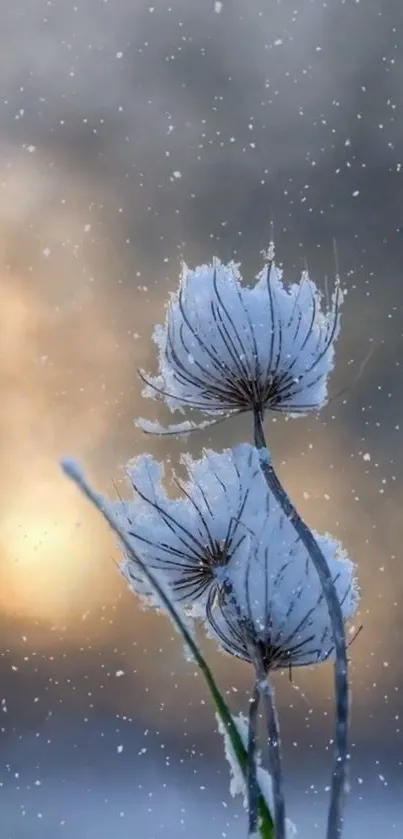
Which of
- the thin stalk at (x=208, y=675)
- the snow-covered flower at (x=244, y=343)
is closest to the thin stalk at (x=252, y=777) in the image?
the thin stalk at (x=208, y=675)

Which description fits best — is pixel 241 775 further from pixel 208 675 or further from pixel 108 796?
pixel 108 796

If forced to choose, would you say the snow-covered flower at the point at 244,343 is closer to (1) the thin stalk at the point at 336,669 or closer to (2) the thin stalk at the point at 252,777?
(1) the thin stalk at the point at 336,669

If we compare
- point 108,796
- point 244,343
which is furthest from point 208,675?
point 108,796

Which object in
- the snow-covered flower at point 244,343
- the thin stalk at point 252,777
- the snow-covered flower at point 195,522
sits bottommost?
the thin stalk at point 252,777

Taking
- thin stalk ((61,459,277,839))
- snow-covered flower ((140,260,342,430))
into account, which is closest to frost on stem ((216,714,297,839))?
thin stalk ((61,459,277,839))

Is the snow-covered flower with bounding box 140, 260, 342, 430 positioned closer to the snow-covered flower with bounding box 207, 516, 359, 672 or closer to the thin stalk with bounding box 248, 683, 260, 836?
the snow-covered flower with bounding box 207, 516, 359, 672
